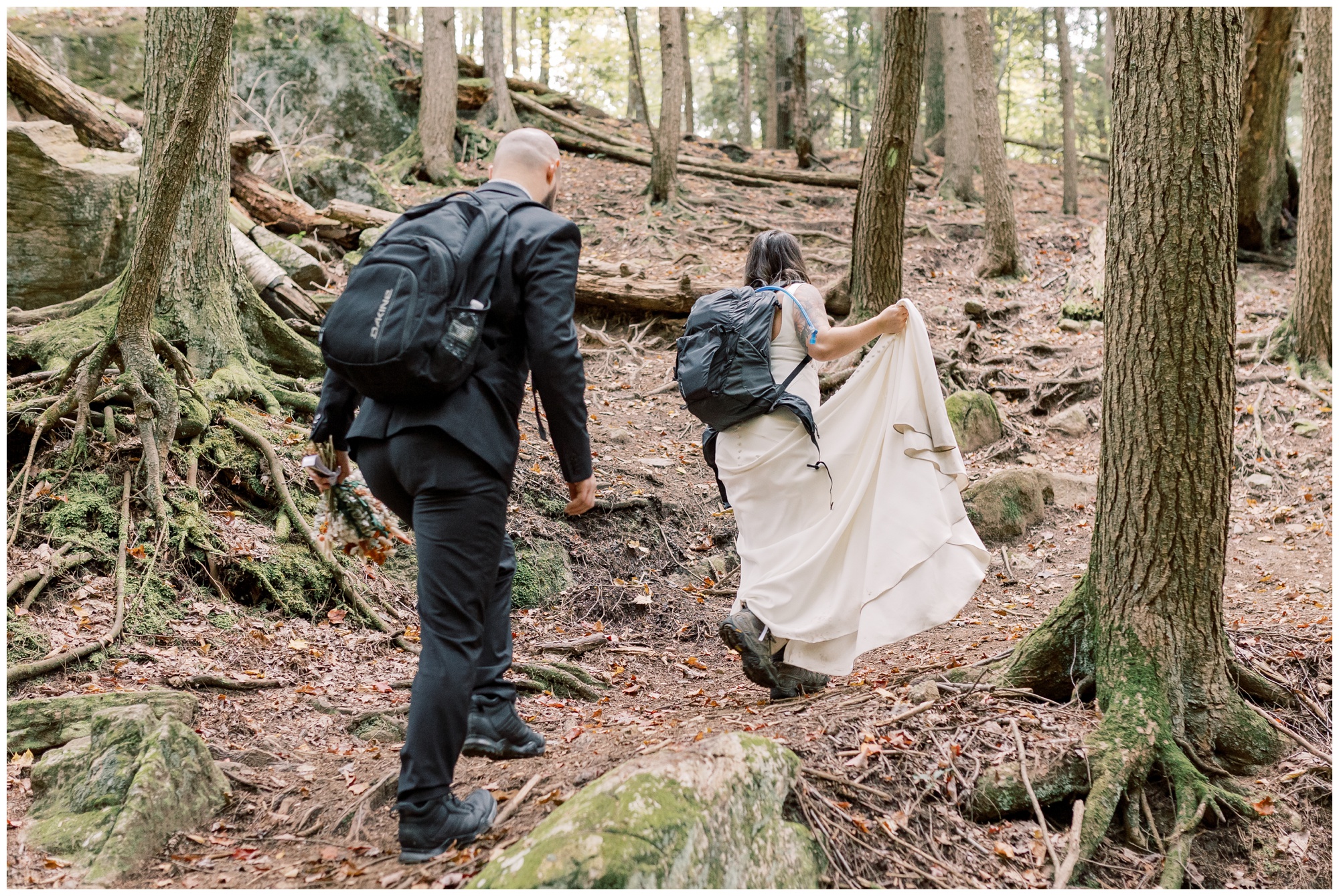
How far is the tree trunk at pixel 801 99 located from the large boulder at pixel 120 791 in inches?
619

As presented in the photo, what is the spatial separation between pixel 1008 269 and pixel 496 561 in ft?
36.4

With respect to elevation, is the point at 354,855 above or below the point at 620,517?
below

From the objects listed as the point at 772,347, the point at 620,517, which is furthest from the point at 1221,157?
the point at 620,517

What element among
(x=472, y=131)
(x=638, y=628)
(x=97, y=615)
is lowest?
(x=638, y=628)

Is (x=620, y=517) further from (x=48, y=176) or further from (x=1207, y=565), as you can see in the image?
(x=48, y=176)

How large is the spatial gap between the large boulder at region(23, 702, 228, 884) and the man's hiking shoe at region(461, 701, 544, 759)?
0.88 metres

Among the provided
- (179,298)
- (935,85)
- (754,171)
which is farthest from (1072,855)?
(935,85)

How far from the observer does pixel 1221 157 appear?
3215 mm

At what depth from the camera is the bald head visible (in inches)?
117

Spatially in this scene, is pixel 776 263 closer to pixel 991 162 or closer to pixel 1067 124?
pixel 991 162

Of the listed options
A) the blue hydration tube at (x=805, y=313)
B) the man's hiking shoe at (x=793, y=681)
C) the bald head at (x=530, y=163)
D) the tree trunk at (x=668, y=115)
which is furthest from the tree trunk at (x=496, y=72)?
the man's hiking shoe at (x=793, y=681)

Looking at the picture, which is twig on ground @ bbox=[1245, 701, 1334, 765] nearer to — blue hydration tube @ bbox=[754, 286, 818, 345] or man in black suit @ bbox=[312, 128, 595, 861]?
blue hydration tube @ bbox=[754, 286, 818, 345]

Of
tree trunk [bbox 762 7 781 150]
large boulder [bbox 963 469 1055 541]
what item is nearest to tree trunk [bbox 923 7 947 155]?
tree trunk [bbox 762 7 781 150]

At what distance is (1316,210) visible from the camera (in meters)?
8.63
